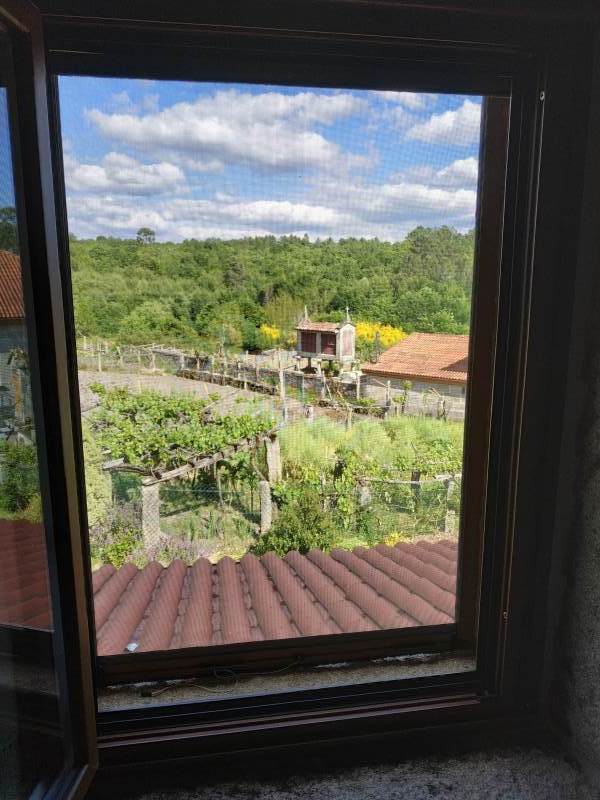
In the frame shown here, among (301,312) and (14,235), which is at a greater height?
(14,235)

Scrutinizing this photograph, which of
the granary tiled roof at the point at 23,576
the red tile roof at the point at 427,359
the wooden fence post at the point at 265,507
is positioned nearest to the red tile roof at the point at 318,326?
the red tile roof at the point at 427,359

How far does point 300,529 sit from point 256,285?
559 millimetres

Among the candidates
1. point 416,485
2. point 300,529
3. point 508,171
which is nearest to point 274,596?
point 300,529

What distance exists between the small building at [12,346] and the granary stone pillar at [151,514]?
347 mm

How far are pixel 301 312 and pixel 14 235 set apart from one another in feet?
1.76

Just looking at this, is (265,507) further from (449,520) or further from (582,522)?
(582,522)

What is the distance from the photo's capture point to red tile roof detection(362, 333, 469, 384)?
44.6 inches

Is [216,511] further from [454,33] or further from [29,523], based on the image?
[454,33]

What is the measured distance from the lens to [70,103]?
967 millimetres

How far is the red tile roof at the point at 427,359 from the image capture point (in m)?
1.13

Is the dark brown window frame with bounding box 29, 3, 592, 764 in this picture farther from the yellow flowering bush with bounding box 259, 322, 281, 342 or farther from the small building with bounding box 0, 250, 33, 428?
the yellow flowering bush with bounding box 259, 322, 281, 342

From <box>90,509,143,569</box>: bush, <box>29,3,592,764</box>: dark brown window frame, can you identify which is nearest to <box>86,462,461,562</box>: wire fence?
<box>90,509,143,569</box>: bush

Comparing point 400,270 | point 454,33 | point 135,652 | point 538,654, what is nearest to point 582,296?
point 400,270

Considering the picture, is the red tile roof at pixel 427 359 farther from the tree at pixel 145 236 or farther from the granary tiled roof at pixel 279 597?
the tree at pixel 145 236
